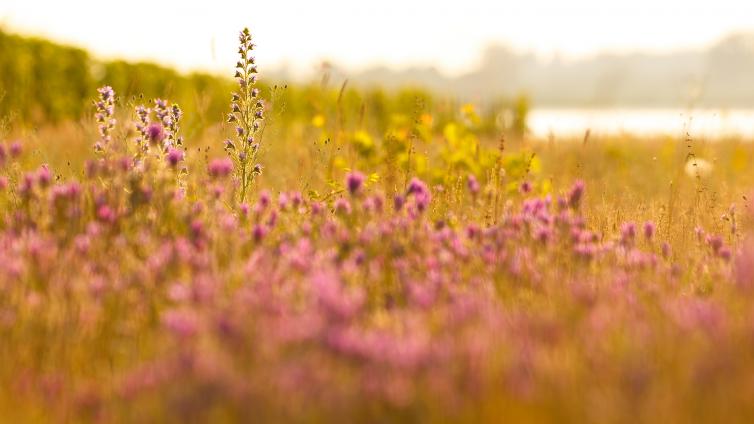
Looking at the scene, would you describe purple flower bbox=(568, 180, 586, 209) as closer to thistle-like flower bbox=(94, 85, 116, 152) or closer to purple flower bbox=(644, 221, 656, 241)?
purple flower bbox=(644, 221, 656, 241)

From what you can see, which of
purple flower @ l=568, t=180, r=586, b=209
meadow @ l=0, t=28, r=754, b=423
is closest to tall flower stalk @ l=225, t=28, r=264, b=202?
meadow @ l=0, t=28, r=754, b=423

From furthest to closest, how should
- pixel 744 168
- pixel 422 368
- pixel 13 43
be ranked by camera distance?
1. pixel 13 43
2. pixel 744 168
3. pixel 422 368

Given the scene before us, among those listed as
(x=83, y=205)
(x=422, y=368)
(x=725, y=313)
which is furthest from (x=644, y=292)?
(x=83, y=205)

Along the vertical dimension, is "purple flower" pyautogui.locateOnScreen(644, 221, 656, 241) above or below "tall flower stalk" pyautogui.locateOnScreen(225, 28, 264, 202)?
below

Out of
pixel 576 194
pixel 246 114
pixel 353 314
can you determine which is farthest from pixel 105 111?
pixel 353 314

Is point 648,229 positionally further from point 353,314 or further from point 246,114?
point 246,114

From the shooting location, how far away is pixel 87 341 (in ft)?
8.25

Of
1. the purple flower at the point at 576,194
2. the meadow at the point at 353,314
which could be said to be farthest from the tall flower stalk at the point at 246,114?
the purple flower at the point at 576,194

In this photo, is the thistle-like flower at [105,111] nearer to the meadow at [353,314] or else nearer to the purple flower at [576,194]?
the meadow at [353,314]

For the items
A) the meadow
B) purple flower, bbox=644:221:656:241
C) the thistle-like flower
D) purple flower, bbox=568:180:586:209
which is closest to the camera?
the meadow

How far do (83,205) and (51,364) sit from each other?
1286 mm

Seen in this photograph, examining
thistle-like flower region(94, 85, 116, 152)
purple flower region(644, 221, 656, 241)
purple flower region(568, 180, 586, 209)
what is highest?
thistle-like flower region(94, 85, 116, 152)

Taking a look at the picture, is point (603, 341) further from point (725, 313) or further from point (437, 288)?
point (437, 288)

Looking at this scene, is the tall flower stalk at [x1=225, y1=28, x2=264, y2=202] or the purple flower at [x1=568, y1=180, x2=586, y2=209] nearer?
the purple flower at [x1=568, y1=180, x2=586, y2=209]
